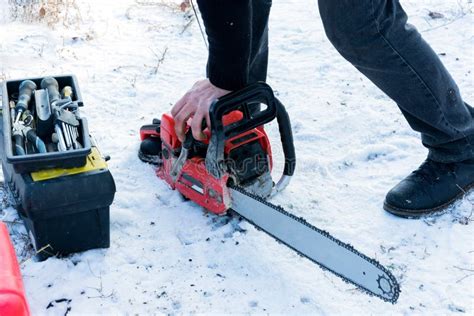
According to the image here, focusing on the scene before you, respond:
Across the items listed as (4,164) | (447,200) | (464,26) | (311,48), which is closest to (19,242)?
(4,164)

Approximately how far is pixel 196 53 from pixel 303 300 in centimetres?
234

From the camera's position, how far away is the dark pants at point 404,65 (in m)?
2.19

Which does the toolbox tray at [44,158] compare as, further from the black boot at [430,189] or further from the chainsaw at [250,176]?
the black boot at [430,189]

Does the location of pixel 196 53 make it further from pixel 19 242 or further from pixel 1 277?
pixel 1 277

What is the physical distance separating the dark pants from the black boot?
6 centimetres

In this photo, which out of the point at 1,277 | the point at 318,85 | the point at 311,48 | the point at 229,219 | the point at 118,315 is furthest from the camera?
the point at 311,48

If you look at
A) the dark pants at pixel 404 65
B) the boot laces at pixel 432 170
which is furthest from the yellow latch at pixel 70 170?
the boot laces at pixel 432 170

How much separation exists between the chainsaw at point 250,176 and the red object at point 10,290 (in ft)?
2.63

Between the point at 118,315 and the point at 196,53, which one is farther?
the point at 196,53

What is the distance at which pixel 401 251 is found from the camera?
7.79ft

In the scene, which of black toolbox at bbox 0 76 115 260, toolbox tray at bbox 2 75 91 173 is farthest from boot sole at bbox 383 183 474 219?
toolbox tray at bbox 2 75 91 173

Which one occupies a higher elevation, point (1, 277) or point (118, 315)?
point (1, 277)

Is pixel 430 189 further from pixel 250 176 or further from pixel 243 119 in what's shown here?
pixel 243 119

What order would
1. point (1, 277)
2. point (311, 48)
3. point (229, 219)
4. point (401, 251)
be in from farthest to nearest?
1. point (311, 48)
2. point (229, 219)
3. point (401, 251)
4. point (1, 277)
